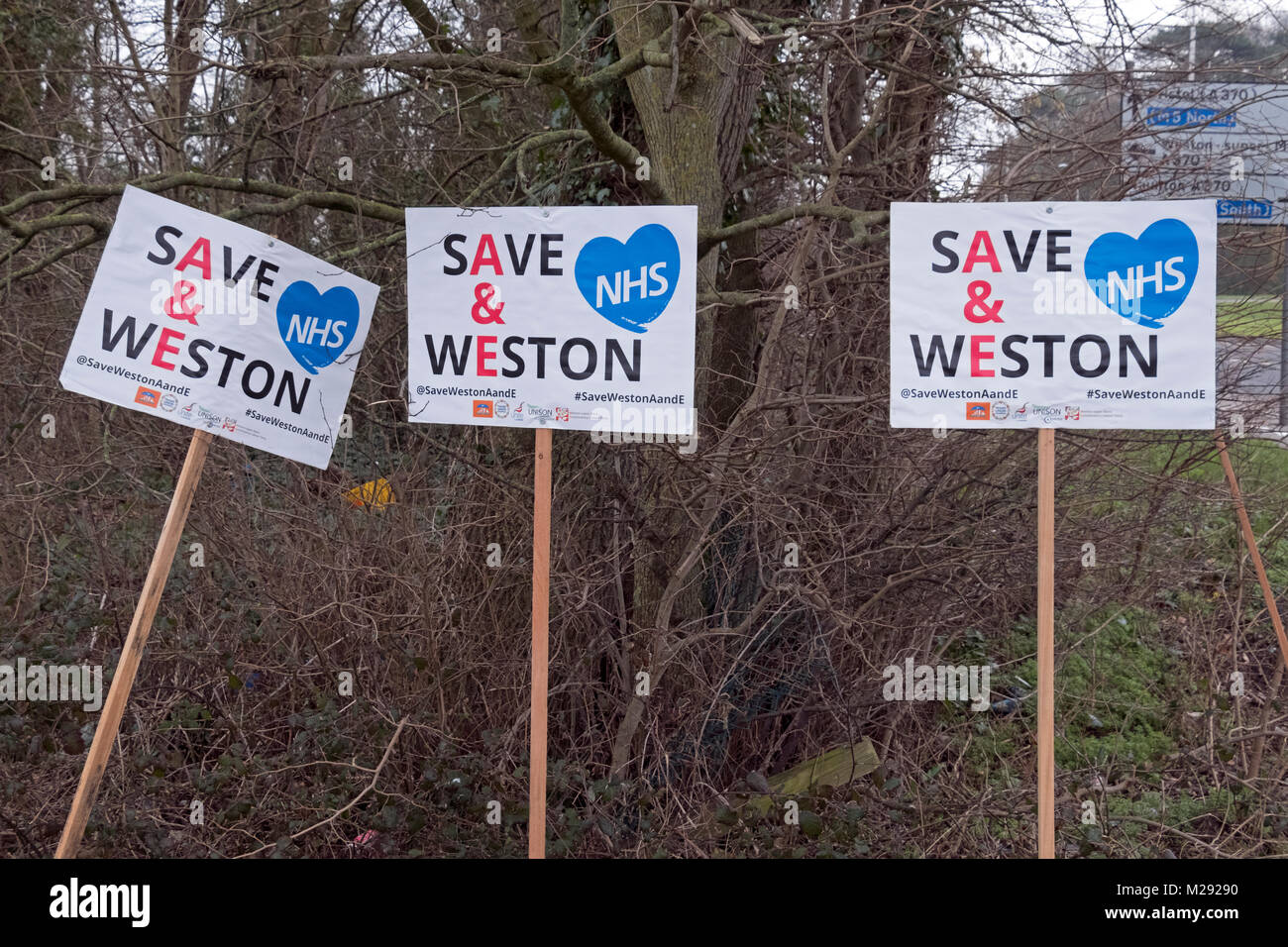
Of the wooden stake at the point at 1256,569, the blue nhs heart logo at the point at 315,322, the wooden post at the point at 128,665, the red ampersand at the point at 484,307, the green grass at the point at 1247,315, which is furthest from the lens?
the green grass at the point at 1247,315

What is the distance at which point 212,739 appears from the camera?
518 cm

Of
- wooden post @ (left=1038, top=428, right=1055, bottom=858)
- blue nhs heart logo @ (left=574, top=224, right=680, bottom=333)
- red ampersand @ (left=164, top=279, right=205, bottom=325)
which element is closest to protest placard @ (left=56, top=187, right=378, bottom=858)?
red ampersand @ (left=164, top=279, right=205, bottom=325)

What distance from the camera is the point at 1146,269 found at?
381 centimetres

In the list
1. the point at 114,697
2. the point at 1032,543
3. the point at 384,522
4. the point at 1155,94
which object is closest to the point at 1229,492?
the point at 1032,543

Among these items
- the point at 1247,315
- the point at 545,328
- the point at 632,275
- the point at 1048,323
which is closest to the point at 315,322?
the point at 545,328

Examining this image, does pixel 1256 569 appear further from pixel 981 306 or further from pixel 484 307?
pixel 484 307

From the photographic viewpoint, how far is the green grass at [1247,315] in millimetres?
5473

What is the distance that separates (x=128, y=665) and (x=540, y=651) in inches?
55.5

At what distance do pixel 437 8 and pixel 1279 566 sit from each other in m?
6.34

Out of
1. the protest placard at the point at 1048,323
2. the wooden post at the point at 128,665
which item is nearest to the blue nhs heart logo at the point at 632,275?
the protest placard at the point at 1048,323

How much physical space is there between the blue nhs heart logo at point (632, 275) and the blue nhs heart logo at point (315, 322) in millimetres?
975

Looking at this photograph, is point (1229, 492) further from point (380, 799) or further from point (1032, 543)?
point (380, 799)

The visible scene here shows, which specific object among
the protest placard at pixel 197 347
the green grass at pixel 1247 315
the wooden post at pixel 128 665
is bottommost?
the wooden post at pixel 128 665

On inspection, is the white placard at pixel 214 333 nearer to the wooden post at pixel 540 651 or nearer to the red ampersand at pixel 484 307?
the red ampersand at pixel 484 307
